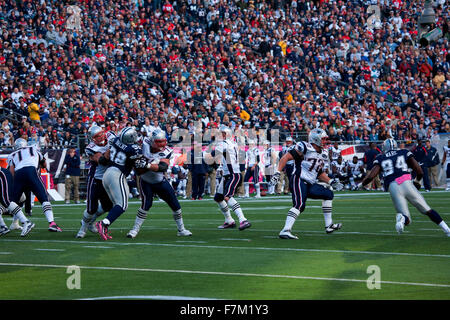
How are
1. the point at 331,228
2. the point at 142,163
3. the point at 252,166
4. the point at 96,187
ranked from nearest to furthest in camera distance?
the point at 142,163 → the point at 96,187 → the point at 331,228 → the point at 252,166

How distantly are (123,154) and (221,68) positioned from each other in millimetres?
19569

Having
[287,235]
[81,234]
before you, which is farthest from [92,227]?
[287,235]

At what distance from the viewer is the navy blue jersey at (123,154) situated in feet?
40.5

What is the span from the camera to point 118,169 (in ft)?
40.7

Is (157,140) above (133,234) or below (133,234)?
above

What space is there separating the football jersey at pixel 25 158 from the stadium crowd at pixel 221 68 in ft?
27.3

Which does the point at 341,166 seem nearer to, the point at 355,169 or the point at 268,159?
the point at 355,169

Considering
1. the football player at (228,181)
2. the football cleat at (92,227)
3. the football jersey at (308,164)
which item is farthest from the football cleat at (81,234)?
the football jersey at (308,164)

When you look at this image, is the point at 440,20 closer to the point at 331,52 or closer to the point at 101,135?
the point at 331,52

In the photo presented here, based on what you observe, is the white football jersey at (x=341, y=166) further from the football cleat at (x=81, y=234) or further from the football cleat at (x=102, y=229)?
the football cleat at (x=102, y=229)

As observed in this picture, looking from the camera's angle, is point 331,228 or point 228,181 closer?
point 331,228

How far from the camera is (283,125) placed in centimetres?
2916

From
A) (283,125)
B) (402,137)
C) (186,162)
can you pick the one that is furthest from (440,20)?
(186,162)
